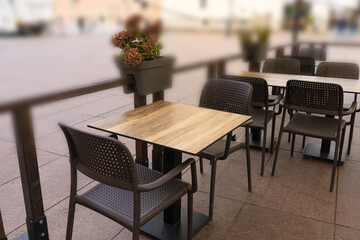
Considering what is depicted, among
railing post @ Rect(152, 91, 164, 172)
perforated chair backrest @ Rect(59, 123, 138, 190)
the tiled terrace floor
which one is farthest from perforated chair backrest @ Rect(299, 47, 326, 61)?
perforated chair backrest @ Rect(59, 123, 138, 190)

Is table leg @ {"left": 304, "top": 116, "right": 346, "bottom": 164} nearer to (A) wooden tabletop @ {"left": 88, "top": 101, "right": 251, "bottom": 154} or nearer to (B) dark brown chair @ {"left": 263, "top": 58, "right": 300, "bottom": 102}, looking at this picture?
(B) dark brown chair @ {"left": 263, "top": 58, "right": 300, "bottom": 102}

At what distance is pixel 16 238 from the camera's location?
1880 mm

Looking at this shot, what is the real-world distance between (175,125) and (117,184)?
547 mm

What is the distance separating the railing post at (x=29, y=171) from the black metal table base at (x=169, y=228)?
583 mm

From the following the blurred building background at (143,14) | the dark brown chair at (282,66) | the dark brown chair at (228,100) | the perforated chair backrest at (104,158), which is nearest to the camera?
the perforated chair backrest at (104,158)

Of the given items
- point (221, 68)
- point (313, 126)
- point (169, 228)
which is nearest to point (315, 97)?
point (313, 126)

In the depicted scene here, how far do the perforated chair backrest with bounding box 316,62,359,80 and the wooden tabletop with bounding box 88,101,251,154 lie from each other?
6.92ft

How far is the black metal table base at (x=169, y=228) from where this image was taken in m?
1.87

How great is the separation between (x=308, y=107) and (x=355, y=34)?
510 cm

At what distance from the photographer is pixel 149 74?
7.09 feet

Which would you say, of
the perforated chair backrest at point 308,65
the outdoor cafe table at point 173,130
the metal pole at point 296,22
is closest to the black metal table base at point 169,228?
the outdoor cafe table at point 173,130

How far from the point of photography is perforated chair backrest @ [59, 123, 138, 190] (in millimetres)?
1250

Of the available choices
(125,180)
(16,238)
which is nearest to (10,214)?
(16,238)

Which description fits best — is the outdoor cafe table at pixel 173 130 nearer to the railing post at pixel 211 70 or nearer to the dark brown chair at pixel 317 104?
the dark brown chair at pixel 317 104
